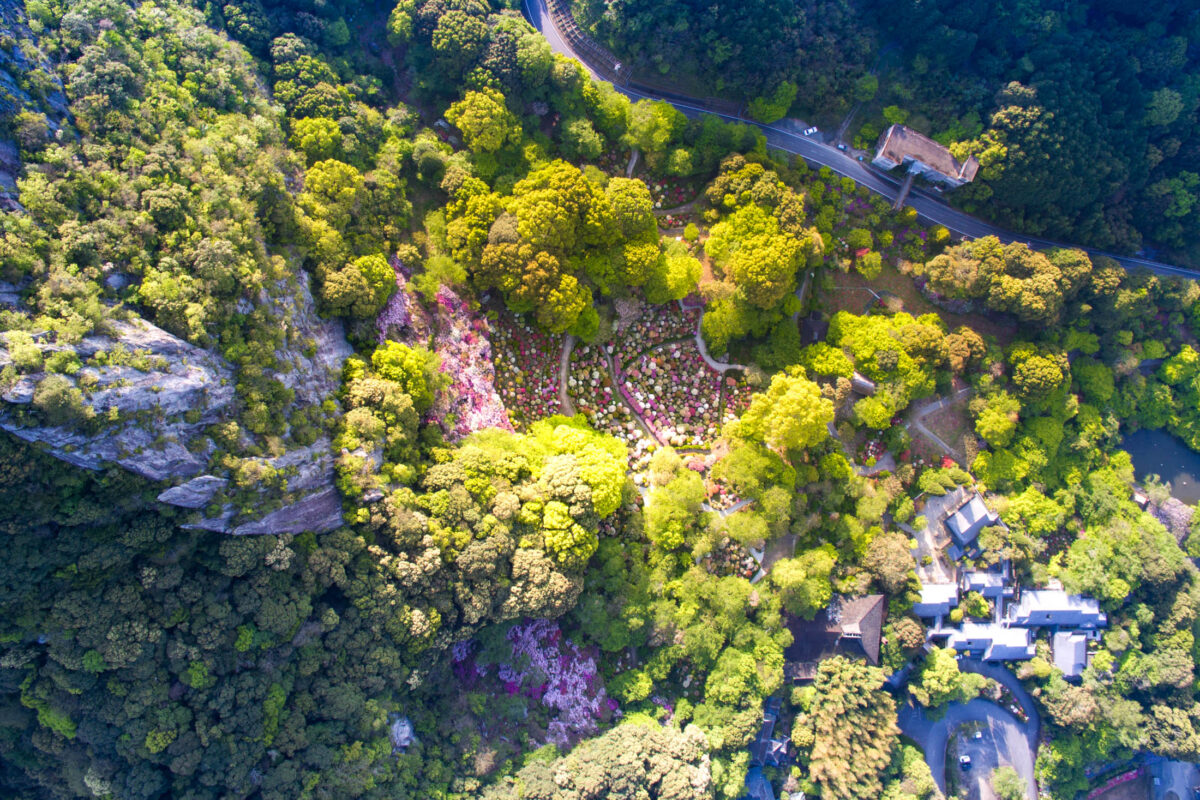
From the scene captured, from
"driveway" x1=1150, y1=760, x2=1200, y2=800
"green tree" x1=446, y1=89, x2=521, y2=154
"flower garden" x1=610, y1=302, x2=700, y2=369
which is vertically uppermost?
"green tree" x1=446, y1=89, x2=521, y2=154

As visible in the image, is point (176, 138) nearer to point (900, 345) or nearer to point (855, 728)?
point (900, 345)

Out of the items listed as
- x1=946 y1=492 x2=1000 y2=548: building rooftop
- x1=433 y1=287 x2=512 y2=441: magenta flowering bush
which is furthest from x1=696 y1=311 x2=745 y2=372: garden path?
x1=946 y1=492 x2=1000 y2=548: building rooftop

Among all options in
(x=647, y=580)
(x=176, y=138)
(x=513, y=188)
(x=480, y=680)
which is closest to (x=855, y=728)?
(x=647, y=580)

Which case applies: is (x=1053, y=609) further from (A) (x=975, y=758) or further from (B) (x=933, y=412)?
(B) (x=933, y=412)

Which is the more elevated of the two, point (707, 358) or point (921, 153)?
point (921, 153)

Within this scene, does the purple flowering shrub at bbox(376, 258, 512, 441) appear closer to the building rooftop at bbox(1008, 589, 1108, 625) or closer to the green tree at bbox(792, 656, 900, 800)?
the green tree at bbox(792, 656, 900, 800)

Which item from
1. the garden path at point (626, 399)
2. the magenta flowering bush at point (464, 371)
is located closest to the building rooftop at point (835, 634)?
the garden path at point (626, 399)

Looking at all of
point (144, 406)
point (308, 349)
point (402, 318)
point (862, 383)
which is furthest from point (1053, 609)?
point (144, 406)
